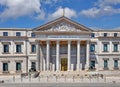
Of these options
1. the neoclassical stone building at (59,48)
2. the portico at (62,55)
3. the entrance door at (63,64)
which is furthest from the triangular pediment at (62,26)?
the entrance door at (63,64)

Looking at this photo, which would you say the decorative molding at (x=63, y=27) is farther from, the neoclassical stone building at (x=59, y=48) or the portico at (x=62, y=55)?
the portico at (x=62, y=55)

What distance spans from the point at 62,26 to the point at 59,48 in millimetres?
5284

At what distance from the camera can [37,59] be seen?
65.7 metres

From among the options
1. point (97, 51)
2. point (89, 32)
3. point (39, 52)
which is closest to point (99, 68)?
point (97, 51)

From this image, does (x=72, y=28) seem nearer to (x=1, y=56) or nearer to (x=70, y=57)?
(x=70, y=57)

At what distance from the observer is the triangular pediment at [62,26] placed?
6500cm

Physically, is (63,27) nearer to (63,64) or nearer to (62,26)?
(62,26)

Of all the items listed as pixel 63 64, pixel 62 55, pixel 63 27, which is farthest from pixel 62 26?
pixel 63 64

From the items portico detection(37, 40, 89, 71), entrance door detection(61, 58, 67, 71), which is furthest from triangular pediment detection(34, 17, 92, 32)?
entrance door detection(61, 58, 67, 71)

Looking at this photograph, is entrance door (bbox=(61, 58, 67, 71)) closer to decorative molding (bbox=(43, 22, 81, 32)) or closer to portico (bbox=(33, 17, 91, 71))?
portico (bbox=(33, 17, 91, 71))

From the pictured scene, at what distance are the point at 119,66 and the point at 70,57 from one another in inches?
496

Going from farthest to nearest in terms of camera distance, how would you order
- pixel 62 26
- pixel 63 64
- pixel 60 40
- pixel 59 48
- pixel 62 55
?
pixel 63 64 < pixel 62 55 < pixel 59 48 < pixel 62 26 < pixel 60 40

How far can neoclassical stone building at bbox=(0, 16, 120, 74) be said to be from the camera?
65000 mm

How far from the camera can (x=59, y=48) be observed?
6662cm
